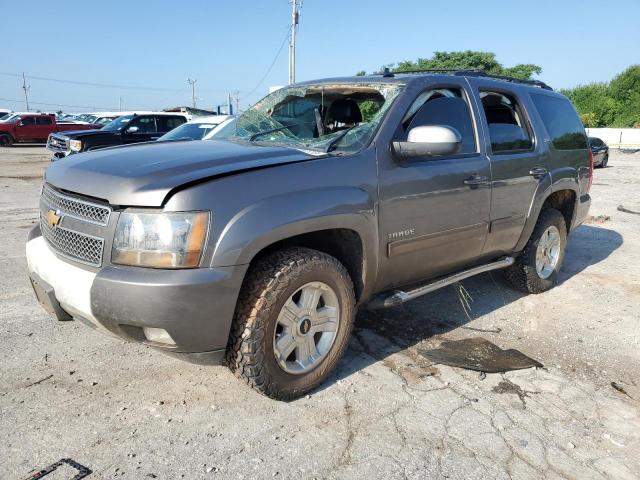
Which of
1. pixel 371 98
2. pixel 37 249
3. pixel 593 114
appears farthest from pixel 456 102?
pixel 593 114

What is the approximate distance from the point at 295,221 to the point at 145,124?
45.9 ft

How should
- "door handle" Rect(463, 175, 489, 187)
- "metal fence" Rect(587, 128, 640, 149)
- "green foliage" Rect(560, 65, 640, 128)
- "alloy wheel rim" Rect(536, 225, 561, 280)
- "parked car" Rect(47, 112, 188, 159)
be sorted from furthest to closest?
"green foliage" Rect(560, 65, 640, 128)
"metal fence" Rect(587, 128, 640, 149)
"parked car" Rect(47, 112, 188, 159)
"alloy wheel rim" Rect(536, 225, 561, 280)
"door handle" Rect(463, 175, 489, 187)

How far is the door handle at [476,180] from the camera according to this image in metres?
3.78

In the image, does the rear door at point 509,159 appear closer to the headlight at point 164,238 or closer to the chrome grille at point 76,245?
the headlight at point 164,238

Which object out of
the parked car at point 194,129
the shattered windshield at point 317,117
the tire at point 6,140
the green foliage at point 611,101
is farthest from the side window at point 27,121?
the green foliage at point 611,101

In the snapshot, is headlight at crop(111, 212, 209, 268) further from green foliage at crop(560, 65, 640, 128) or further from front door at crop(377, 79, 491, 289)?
green foliage at crop(560, 65, 640, 128)

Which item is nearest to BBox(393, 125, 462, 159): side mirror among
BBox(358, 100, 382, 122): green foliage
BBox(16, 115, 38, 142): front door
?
BBox(358, 100, 382, 122): green foliage

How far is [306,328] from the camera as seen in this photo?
2.99 meters

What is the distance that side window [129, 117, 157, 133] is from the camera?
1475cm

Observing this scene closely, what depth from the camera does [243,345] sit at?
2.71 m

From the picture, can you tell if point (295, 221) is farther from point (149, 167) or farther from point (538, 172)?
point (538, 172)

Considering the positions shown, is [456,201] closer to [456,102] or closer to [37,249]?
[456,102]

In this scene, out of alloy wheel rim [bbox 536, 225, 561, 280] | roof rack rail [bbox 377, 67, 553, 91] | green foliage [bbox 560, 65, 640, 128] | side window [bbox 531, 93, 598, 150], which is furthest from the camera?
green foliage [bbox 560, 65, 640, 128]

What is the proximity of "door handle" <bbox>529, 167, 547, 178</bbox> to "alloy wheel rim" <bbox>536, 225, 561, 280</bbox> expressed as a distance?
0.64 m
